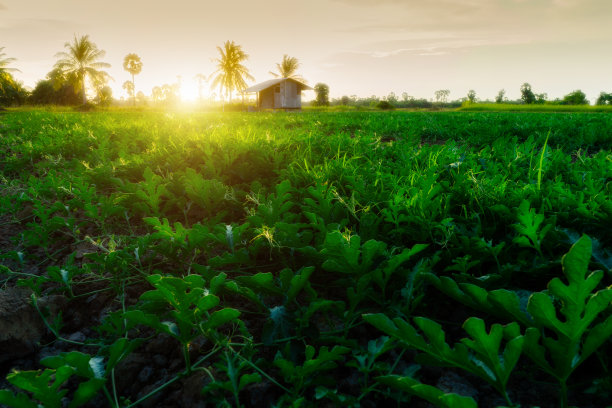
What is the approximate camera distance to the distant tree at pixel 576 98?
182 feet

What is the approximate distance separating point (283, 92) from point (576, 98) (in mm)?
44585

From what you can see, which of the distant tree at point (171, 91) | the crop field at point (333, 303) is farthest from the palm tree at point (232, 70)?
the crop field at point (333, 303)

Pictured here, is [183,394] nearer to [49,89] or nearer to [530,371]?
[530,371]

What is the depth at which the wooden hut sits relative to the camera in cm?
4684

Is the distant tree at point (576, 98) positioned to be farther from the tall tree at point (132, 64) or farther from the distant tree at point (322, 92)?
the tall tree at point (132, 64)

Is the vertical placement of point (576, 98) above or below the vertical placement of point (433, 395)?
above

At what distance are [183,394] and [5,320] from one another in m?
0.81

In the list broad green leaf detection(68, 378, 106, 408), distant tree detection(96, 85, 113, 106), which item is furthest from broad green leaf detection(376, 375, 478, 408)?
distant tree detection(96, 85, 113, 106)

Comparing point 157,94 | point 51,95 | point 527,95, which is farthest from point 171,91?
point 527,95

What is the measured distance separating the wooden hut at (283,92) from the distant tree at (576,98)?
3942cm

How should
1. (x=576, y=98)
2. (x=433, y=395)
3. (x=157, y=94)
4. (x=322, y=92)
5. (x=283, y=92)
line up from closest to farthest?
(x=433, y=395) < (x=283, y=92) < (x=576, y=98) < (x=322, y=92) < (x=157, y=94)

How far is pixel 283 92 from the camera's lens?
154ft

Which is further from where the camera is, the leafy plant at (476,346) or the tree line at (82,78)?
the tree line at (82,78)

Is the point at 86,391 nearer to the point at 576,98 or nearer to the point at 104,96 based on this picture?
the point at 576,98
